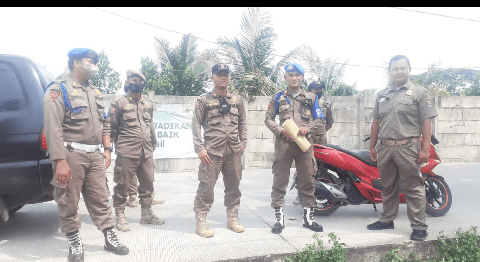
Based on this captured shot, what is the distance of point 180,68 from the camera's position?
16844 mm

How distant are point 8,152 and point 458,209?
538 cm

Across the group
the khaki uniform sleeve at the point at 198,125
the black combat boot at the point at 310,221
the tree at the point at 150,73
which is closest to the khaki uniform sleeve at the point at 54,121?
the khaki uniform sleeve at the point at 198,125

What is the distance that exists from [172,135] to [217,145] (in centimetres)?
457

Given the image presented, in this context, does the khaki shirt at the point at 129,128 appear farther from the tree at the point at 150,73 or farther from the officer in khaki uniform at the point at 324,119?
the tree at the point at 150,73

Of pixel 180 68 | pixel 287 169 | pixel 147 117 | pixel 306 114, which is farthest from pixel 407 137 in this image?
pixel 180 68

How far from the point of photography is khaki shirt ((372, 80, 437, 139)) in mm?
3539

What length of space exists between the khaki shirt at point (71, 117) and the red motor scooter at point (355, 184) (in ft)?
8.62

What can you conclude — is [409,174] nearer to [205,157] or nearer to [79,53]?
[205,157]

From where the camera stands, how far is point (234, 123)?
373 centimetres

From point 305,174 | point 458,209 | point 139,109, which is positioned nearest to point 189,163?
point 139,109

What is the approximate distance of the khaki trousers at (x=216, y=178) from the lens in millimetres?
3602

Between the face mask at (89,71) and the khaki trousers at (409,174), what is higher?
the face mask at (89,71)

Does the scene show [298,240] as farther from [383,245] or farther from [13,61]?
[13,61]

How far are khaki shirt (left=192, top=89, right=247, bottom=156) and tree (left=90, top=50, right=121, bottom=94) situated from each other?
65.7ft
